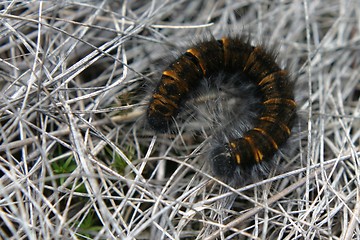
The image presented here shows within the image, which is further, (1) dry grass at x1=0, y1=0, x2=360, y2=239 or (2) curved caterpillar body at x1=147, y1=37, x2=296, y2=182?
(2) curved caterpillar body at x1=147, y1=37, x2=296, y2=182

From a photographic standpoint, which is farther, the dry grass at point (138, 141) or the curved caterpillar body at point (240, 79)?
the curved caterpillar body at point (240, 79)

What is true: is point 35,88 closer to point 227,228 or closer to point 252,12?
point 227,228

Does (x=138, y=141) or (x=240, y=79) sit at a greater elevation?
(x=240, y=79)

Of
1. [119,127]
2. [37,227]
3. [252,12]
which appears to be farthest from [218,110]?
[37,227]
